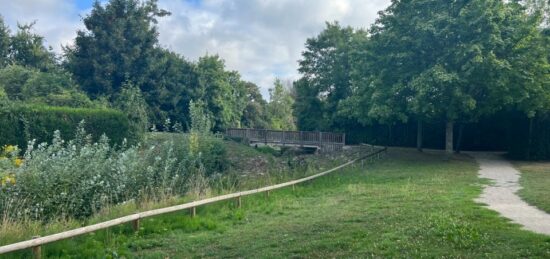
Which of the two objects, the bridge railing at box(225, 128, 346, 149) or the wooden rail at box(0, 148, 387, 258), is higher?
the bridge railing at box(225, 128, 346, 149)

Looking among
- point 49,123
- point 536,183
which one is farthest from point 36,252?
point 49,123

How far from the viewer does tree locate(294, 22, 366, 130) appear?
4091 centimetres

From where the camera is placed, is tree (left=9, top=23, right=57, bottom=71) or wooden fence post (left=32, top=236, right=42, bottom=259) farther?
tree (left=9, top=23, right=57, bottom=71)

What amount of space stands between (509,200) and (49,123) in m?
19.1

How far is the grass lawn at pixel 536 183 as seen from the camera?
11405mm

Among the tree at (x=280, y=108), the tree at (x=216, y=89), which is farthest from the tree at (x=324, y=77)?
the tree at (x=280, y=108)

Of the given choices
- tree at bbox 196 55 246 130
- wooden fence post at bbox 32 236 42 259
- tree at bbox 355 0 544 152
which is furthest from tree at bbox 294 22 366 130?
wooden fence post at bbox 32 236 42 259

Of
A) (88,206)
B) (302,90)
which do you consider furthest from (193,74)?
(88,206)

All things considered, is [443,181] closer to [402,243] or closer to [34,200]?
[402,243]

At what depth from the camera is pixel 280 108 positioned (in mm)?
70250

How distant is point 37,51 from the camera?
4306cm

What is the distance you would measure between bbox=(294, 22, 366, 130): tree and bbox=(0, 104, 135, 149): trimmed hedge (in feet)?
66.9

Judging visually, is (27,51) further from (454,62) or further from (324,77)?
(454,62)

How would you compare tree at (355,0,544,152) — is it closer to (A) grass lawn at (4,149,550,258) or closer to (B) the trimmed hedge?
(A) grass lawn at (4,149,550,258)
